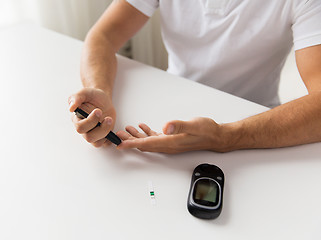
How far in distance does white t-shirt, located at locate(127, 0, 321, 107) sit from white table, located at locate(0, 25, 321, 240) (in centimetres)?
23

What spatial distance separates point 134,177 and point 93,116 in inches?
5.8

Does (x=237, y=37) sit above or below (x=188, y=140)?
above

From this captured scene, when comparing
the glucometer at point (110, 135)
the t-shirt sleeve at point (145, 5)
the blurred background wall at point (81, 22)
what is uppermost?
the blurred background wall at point (81, 22)

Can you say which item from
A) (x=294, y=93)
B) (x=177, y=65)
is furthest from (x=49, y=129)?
(x=294, y=93)

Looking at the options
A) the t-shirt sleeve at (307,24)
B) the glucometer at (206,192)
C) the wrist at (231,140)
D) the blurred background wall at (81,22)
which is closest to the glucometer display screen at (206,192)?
the glucometer at (206,192)

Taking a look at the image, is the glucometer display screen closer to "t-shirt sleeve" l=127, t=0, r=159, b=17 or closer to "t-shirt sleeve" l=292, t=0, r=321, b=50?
"t-shirt sleeve" l=292, t=0, r=321, b=50

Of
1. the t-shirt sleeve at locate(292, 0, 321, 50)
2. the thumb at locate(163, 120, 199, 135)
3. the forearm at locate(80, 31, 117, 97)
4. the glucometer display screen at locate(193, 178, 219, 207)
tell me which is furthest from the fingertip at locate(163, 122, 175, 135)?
the t-shirt sleeve at locate(292, 0, 321, 50)

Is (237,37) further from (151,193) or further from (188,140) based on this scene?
(151,193)

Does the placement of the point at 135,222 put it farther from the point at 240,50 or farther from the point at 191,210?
the point at 240,50

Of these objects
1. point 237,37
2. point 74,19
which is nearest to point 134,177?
point 237,37

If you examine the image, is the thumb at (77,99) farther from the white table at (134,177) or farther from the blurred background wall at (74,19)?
the blurred background wall at (74,19)

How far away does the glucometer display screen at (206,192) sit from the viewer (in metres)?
0.54

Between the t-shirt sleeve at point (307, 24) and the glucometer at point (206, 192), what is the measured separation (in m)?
0.44

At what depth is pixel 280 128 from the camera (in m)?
0.67
